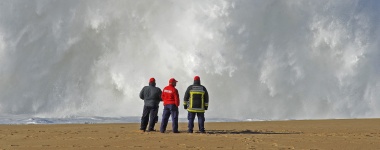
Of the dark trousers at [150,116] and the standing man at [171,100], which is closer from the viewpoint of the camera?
the standing man at [171,100]

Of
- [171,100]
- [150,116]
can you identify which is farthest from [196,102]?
[150,116]

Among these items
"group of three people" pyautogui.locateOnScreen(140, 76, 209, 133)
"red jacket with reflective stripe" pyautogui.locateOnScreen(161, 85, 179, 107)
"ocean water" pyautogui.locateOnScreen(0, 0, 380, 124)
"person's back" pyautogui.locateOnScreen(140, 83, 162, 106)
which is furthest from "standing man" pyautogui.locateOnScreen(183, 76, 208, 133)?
"ocean water" pyautogui.locateOnScreen(0, 0, 380, 124)

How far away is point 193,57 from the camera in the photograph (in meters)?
26.3

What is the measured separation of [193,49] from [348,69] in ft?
20.9

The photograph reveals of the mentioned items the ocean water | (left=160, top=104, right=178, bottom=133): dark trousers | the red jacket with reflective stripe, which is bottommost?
(left=160, top=104, right=178, bottom=133): dark trousers

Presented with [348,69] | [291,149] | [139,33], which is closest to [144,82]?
[139,33]

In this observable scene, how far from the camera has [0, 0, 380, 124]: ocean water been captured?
85.8ft

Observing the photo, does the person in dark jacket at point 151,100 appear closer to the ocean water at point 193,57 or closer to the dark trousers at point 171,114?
the dark trousers at point 171,114

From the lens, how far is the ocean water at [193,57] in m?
26.1

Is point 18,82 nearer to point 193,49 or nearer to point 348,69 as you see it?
point 193,49

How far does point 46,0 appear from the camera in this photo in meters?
29.2

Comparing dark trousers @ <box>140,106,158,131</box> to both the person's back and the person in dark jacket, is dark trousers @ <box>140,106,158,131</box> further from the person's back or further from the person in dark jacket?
the person's back

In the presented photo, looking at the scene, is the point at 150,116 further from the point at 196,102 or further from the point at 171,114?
the point at 196,102

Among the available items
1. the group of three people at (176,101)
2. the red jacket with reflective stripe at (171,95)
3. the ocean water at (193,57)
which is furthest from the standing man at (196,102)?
the ocean water at (193,57)
